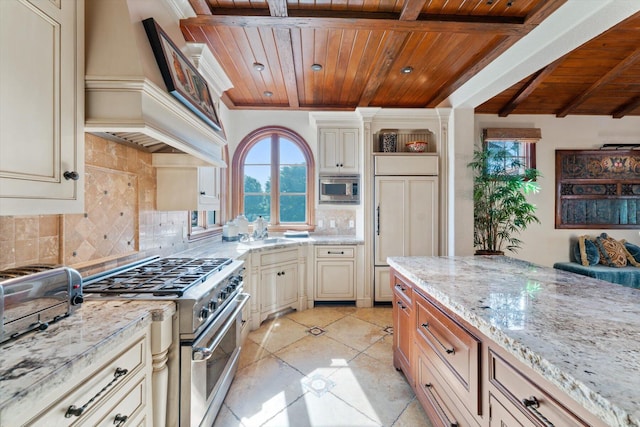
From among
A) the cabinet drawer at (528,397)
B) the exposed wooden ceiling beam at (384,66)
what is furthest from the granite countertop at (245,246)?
the cabinet drawer at (528,397)

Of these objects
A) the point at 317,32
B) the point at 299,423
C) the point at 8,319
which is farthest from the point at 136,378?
the point at 317,32

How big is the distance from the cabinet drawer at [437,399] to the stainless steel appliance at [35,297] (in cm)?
168

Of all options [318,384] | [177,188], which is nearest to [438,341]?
[318,384]

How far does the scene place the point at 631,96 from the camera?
377 cm

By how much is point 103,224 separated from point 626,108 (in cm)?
654

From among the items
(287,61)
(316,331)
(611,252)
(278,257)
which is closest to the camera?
(287,61)

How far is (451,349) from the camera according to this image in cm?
127

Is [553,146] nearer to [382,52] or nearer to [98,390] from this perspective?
[382,52]

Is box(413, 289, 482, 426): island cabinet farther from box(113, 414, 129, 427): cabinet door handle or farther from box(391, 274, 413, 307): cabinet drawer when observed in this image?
box(113, 414, 129, 427): cabinet door handle

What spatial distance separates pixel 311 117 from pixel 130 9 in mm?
2542

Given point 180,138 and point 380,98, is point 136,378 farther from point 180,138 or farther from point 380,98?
point 380,98

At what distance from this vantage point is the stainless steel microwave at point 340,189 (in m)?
3.67

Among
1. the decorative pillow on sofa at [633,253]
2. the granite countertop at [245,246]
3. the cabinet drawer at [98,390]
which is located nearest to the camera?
the cabinet drawer at [98,390]

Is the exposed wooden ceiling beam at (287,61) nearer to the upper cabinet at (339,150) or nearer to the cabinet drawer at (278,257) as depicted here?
the upper cabinet at (339,150)
